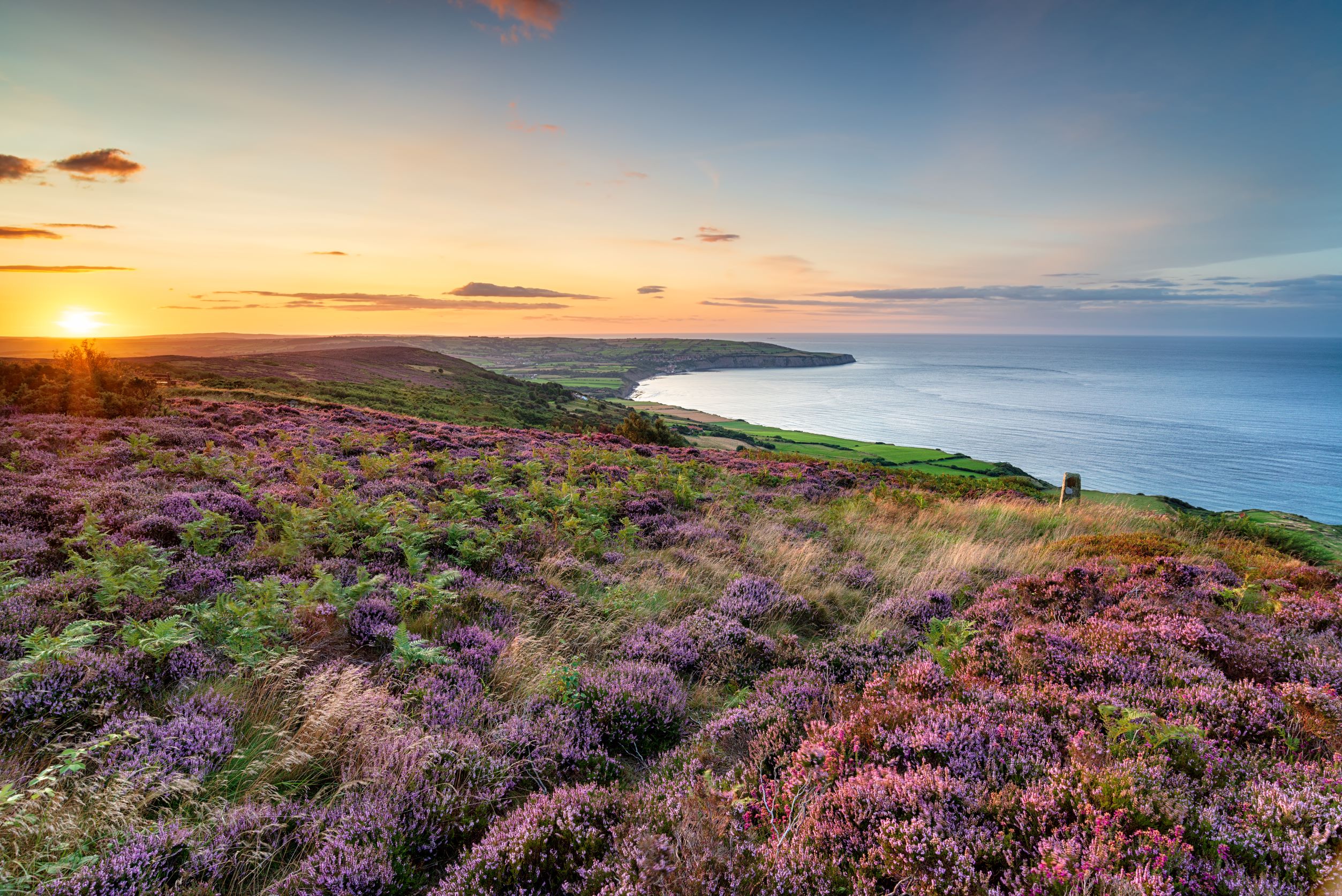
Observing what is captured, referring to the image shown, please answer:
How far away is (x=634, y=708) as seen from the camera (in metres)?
4.64

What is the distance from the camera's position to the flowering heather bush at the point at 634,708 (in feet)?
14.7

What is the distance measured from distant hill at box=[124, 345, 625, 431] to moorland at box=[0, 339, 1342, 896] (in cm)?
2967

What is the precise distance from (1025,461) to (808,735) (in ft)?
292

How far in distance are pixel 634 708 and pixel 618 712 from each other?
0.13 m

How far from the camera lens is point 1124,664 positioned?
4867 mm

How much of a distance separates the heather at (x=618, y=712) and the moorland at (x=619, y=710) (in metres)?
0.03

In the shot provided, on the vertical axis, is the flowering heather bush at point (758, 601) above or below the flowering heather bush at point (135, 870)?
below

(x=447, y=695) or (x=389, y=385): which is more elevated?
(x=389, y=385)

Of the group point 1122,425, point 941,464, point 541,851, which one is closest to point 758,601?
point 541,851

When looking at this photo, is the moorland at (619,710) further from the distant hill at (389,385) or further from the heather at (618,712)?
the distant hill at (389,385)

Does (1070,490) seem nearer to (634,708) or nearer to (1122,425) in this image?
(634,708)

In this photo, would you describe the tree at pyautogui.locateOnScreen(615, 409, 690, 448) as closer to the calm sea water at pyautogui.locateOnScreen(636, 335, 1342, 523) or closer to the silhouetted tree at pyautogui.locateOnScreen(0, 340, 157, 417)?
the silhouetted tree at pyautogui.locateOnScreen(0, 340, 157, 417)

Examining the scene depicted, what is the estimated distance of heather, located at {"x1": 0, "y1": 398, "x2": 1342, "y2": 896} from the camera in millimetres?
2875

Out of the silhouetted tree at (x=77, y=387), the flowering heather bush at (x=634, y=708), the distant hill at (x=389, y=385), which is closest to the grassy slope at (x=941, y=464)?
the distant hill at (x=389, y=385)
